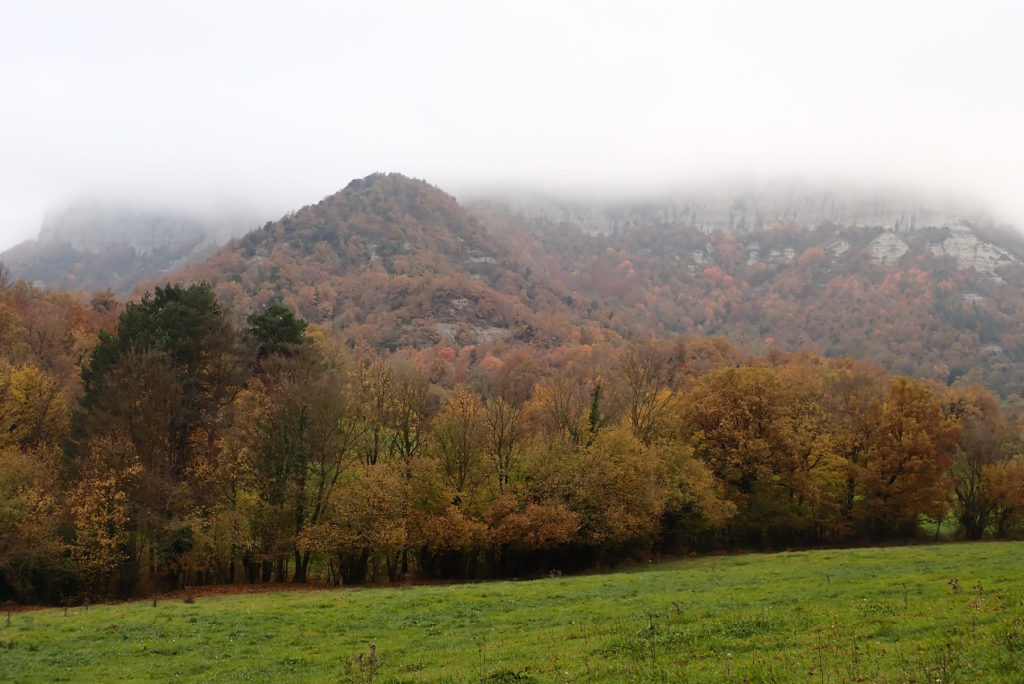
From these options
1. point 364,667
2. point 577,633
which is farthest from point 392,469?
point 364,667

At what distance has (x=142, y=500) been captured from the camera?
1371 inches

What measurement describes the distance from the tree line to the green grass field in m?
7.15

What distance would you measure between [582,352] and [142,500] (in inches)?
4507

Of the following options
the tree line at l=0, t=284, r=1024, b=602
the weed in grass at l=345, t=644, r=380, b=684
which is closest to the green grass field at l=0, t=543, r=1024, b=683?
the weed in grass at l=345, t=644, r=380, b=684

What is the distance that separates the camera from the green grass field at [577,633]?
13750 mm

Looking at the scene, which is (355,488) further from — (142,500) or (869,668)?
(869,668)

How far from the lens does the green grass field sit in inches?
541

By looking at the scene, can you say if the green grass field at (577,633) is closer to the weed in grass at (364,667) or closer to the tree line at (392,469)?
the weed in grass at (364,667)

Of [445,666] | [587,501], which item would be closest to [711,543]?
[587,501]

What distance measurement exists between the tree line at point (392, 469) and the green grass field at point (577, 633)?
7151 millimetres

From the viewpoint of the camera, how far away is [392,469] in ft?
130

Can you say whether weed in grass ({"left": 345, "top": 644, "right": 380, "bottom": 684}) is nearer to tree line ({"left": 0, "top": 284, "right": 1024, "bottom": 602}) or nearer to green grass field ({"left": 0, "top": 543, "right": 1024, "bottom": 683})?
green grass field ({"left": 0, "top": 543, "right": 1024, "bottom": 683})

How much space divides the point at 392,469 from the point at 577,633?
2260cm

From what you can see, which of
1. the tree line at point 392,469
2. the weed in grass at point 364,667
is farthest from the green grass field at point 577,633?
the tree line at point 392,469
